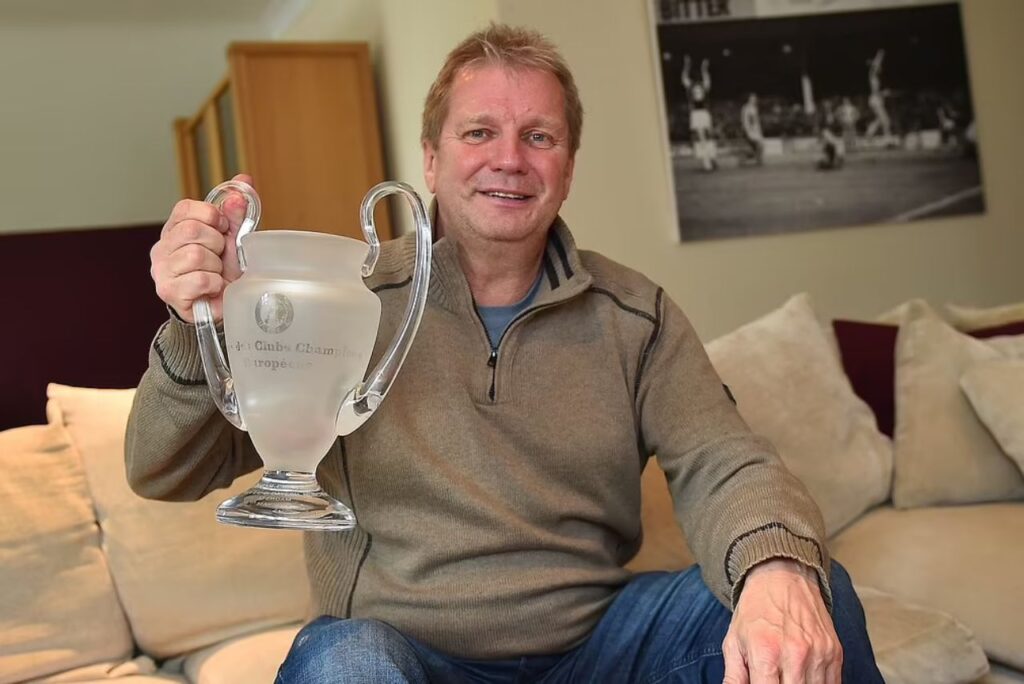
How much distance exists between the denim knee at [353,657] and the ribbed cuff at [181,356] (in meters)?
0.27

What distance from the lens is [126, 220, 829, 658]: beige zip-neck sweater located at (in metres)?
1.17

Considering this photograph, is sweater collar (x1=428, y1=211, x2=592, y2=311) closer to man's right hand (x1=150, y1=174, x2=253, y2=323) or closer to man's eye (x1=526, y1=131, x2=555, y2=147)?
man's eye (x1=526, y1=131, x2=555, y2=147)

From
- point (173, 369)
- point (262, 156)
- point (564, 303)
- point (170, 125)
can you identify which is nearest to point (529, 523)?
point (564, 303)

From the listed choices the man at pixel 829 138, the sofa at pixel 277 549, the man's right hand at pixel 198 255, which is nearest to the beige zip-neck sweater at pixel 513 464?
the man's right hand at pixel 198 255

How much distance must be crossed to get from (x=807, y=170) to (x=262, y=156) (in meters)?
1.85

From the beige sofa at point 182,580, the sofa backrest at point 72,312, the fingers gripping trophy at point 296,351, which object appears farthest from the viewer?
the sofa backrest at point 72,312

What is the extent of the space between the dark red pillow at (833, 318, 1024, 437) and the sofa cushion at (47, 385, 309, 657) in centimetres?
127

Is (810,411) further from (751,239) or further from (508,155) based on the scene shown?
(751,239)

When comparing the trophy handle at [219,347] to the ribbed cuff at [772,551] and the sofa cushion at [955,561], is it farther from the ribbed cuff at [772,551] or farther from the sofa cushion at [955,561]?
the sofa cushion at [955,561]

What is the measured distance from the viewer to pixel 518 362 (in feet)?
4.31

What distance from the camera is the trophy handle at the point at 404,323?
1.00 m

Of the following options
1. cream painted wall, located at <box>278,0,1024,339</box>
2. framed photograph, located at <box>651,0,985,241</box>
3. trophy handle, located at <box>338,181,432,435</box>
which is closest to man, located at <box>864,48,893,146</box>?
framed photograph, located at <box>651,0,985,241</box>

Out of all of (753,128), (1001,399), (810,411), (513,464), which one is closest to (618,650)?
(513,464)

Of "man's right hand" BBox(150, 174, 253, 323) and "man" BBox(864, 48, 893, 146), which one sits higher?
"man" BBox(864, 48, 893, 146)
